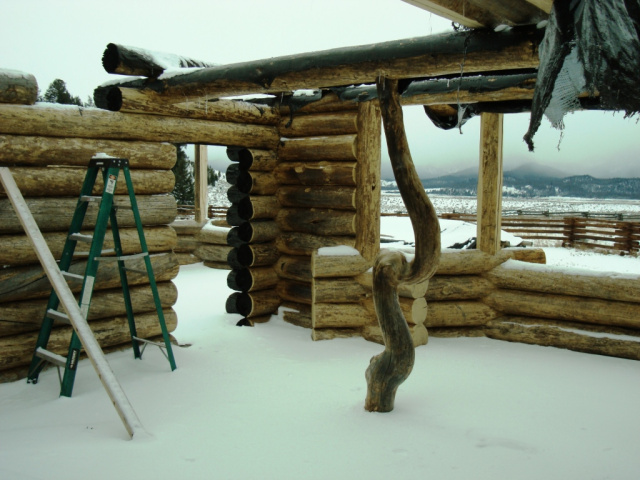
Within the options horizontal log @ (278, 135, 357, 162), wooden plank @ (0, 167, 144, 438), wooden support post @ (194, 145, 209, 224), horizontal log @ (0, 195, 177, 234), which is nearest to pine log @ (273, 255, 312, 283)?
horizontal log @ (278, 135, 357, 162)

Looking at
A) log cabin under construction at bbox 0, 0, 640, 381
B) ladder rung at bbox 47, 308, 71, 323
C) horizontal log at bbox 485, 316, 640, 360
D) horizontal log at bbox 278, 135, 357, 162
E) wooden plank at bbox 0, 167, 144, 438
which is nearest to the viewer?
wooden plank at bbox 0, 167, 144, 438

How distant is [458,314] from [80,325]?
178 inches

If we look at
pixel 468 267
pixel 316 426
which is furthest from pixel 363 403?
pixel 468 267

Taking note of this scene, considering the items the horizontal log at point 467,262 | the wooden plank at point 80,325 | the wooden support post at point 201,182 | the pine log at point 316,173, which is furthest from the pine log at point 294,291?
the wooden support post at point 201,182

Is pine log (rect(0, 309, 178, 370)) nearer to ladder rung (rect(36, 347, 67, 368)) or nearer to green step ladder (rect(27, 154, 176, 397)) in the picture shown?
green step ladder (rect(27, 154, 176, 397))

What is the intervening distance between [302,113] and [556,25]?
4.94 m

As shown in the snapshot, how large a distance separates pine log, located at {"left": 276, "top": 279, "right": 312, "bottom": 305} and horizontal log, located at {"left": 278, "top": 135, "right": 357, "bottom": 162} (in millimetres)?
1698

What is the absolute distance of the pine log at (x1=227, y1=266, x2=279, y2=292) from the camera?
7.57 m

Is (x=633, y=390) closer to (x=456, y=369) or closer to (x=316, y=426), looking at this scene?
(x=456, y=369)

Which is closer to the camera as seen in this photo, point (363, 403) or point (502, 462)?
Result: point (502, 462)

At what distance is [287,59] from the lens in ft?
15.4

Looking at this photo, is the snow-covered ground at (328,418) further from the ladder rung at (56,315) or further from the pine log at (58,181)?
the pine log at (58,181)

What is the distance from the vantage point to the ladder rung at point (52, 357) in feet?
15.0

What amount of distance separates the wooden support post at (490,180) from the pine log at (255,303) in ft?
9.68
